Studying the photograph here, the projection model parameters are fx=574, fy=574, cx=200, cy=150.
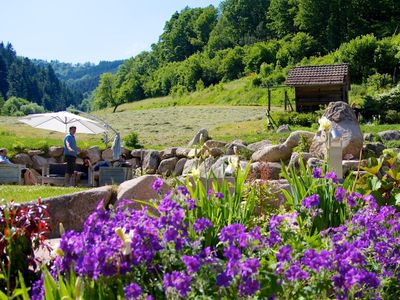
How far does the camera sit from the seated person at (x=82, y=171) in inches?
546

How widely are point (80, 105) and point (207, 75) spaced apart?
115 metres

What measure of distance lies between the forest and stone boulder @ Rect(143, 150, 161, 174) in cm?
1788

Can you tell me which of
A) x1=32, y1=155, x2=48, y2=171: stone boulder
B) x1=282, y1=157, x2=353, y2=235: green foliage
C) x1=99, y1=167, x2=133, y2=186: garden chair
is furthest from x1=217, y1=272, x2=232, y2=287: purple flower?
x1=32, y1=155, x2=48, y2=171: stone boulder

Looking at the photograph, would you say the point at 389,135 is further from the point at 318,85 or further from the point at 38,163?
the point at 318,85

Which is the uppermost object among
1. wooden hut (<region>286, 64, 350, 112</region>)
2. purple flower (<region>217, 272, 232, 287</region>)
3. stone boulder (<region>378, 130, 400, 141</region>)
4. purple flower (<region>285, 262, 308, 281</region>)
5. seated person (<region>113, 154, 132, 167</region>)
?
wooden hut (<region>286, 64, 350, 112</region>)

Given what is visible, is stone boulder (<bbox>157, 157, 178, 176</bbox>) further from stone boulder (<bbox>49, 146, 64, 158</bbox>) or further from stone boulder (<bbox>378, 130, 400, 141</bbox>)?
stone boulder (<bbox>378, 130, 400, 141</bbox>)

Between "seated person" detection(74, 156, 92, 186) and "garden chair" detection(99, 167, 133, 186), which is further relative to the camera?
"seated person" detection(74, 156, 92, 186)

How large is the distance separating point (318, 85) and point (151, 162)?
9.81 metres

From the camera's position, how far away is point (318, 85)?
23266 mm

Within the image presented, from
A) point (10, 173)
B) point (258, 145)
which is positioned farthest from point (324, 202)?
point (10, 173)

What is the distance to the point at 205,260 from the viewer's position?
2.35 metres

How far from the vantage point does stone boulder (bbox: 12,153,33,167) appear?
1593cm

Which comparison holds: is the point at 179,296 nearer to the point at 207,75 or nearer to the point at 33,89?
the point at 207,75

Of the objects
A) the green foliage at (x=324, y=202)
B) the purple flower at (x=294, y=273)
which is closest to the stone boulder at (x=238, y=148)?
the green foliage at (x=324, y=202)
